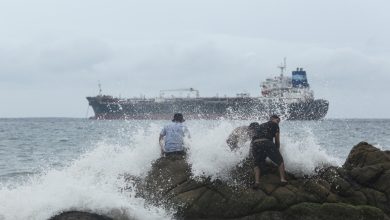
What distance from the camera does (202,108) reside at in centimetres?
11194

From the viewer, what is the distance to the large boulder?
1049 centimetres

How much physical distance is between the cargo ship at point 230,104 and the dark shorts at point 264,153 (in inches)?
3602

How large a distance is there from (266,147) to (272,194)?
104cm

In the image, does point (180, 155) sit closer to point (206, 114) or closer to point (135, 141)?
point (135, 141)

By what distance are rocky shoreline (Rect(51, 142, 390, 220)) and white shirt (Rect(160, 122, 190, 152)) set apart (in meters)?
0.65

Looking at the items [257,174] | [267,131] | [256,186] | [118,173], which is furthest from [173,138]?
[256,186]

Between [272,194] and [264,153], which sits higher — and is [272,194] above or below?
below

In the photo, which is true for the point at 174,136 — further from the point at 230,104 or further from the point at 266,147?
the point at 230,104

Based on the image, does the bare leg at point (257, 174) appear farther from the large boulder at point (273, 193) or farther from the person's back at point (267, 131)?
the person's back at point (267, 131)

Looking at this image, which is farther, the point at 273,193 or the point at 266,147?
the point at 266,147

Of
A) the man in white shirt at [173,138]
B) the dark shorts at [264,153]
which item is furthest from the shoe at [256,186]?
the man in white shirt at [173,138]

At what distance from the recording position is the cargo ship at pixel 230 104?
109 meters

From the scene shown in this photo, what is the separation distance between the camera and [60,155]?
3072 cm

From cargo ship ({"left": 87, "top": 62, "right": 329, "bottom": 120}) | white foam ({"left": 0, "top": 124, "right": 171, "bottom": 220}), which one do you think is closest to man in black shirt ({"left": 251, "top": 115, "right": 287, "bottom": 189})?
white foam ({"left": 0, "top": 124, "right": 171, "bottom": 220})
